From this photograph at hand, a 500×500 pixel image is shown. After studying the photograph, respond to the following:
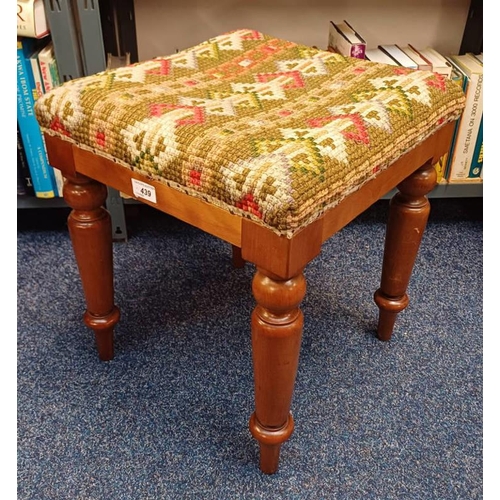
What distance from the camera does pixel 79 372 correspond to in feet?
3.04

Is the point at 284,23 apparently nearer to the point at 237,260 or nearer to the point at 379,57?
the point at 379,57

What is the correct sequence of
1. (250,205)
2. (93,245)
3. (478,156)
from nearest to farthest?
(250,205)
(93,245)
(478,156)

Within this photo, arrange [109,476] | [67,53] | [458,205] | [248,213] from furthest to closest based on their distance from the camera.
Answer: [458,205] < [67,53] < [109,476] < [248,213]

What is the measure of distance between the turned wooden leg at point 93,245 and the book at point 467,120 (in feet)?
2.36

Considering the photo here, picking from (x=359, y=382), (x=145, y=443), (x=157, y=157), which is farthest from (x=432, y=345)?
(x=157, y=157)

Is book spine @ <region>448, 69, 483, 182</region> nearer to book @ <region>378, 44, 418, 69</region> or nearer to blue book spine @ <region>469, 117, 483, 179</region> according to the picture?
blue book spine @ <region>469, 117, 483, 179</region>

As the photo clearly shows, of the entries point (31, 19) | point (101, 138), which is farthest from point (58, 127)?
point (31, 19)

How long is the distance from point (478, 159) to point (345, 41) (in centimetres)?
37

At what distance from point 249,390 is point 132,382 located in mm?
179

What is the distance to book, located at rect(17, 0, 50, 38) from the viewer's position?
3.15 feet

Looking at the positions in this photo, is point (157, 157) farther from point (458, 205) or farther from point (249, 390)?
point (458, 205)

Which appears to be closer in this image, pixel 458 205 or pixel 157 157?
pixel 157 157

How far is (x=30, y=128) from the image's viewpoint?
3.62ft

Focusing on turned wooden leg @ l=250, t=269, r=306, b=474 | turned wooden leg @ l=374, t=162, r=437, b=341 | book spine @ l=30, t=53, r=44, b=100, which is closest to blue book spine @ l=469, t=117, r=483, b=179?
turned wooden leg @ l=374, t=162, r=437, b=341
